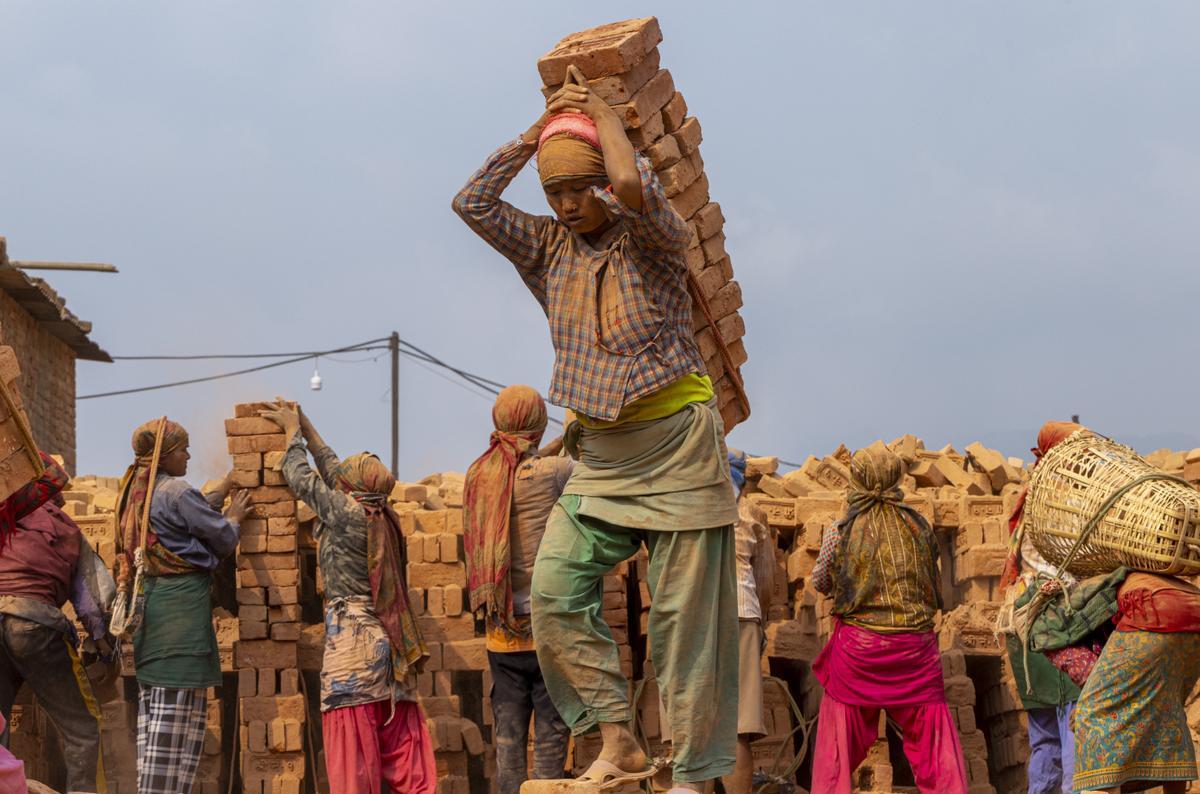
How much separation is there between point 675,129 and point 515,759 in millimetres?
3220

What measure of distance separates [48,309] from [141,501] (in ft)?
36.4

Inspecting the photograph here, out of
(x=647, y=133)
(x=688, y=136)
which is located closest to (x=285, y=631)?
(x=688, y=136)

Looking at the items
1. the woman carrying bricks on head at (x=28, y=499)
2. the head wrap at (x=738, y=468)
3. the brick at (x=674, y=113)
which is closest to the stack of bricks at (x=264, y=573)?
the woman carrying bricks on head at (x=28, y=499)

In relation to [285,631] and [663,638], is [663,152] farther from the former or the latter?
[285,631]

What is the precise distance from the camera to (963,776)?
8.32 meters

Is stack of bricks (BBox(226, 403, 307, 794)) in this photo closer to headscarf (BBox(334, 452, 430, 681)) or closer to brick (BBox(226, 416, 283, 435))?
brick (BBox(226, 416, 283, 435))

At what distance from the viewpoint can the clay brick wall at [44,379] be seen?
18.5m

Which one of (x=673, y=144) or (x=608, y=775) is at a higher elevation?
(x=673, y=144)

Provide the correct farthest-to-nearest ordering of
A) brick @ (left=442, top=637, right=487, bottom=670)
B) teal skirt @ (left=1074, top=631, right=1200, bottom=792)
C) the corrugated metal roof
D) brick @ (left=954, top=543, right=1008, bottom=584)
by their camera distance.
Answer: the corrugated metal roof → brick @ (left=954, top=543, right=1008, bottom=584) → brick @ (left=442, top=637, right=487, bottom=670) → teal skirt @ (left=1074, top=631, right=1200, bottom=792)

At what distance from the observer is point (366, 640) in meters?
8.57

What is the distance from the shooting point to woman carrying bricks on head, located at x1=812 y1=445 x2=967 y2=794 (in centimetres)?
838

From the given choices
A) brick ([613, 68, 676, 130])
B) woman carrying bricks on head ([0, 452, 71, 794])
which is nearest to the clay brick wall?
woman carrying bricks on head ([0, 452, 71, 794])

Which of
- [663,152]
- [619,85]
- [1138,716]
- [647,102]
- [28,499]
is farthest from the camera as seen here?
[28,499]

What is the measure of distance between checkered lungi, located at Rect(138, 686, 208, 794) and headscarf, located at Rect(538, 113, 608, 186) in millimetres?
4353
